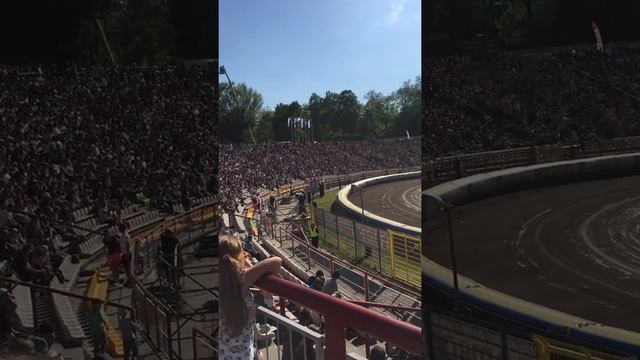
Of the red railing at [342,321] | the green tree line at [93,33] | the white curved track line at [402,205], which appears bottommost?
the red railing at [342,321]

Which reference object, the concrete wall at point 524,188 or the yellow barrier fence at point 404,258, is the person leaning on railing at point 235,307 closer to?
the yellow barrier fence at point 404,258

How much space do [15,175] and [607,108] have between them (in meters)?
13.2

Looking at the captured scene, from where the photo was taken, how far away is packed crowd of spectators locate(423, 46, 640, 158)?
27.0ft

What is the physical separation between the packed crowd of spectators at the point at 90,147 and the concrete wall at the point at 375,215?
4.73ft

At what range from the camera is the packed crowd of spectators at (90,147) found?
13.4ft

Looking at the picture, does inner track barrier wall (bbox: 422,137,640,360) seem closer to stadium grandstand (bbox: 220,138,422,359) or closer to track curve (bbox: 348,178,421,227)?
track curve (bbox: 348,178,421,227)

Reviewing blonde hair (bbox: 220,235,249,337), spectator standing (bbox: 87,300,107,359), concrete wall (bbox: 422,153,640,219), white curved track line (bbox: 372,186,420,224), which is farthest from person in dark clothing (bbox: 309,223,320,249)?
concrete wall (bbox: 422,153,640,219)

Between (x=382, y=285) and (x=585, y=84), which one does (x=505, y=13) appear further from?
(x=585, y=84)

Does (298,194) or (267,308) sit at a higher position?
(298,194)

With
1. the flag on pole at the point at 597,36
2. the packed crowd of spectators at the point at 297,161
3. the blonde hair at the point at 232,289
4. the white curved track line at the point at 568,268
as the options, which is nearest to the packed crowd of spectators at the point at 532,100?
the flag on pole at the point at 597,36

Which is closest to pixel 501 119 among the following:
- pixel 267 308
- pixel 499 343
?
pixel 499 343

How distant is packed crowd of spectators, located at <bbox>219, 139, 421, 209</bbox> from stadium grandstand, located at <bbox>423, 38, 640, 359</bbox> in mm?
1031

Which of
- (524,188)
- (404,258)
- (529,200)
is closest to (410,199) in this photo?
(404,258)

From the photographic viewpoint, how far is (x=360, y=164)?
9.07 feet
